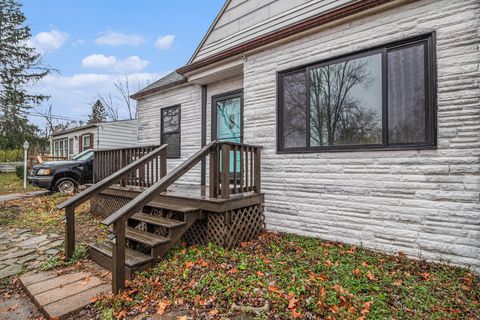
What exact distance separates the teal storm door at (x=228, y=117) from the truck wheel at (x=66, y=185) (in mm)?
5617

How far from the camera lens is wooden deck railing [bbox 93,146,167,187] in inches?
195

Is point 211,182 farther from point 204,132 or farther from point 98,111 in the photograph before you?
point 98,111

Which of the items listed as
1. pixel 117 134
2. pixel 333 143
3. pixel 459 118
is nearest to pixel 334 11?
pixel 333 143

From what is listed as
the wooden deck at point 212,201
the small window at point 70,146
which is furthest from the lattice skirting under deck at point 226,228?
the small window at point 70,146

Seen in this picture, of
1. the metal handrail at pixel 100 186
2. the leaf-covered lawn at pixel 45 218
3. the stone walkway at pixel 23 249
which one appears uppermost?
the metal handrail at pixel 100 186

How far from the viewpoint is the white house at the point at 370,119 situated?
9.95ft

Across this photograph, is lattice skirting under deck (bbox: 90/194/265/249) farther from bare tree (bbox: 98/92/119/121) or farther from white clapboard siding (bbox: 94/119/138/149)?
bare tree (bbox: 98/92/119/121)

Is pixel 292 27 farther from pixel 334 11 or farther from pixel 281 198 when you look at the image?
pixel 281 198

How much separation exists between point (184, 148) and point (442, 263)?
5469 millimetres

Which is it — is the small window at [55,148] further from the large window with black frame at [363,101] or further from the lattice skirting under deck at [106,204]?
the large window with black frame at [363,101]

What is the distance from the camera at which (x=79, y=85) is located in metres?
29.3

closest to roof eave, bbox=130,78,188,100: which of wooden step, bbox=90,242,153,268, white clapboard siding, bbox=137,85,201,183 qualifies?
white clapboard siding, bbox=137,85,201,183

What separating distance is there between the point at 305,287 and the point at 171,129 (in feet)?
18.3

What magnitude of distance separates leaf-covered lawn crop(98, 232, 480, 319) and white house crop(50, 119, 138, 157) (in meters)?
12.1
